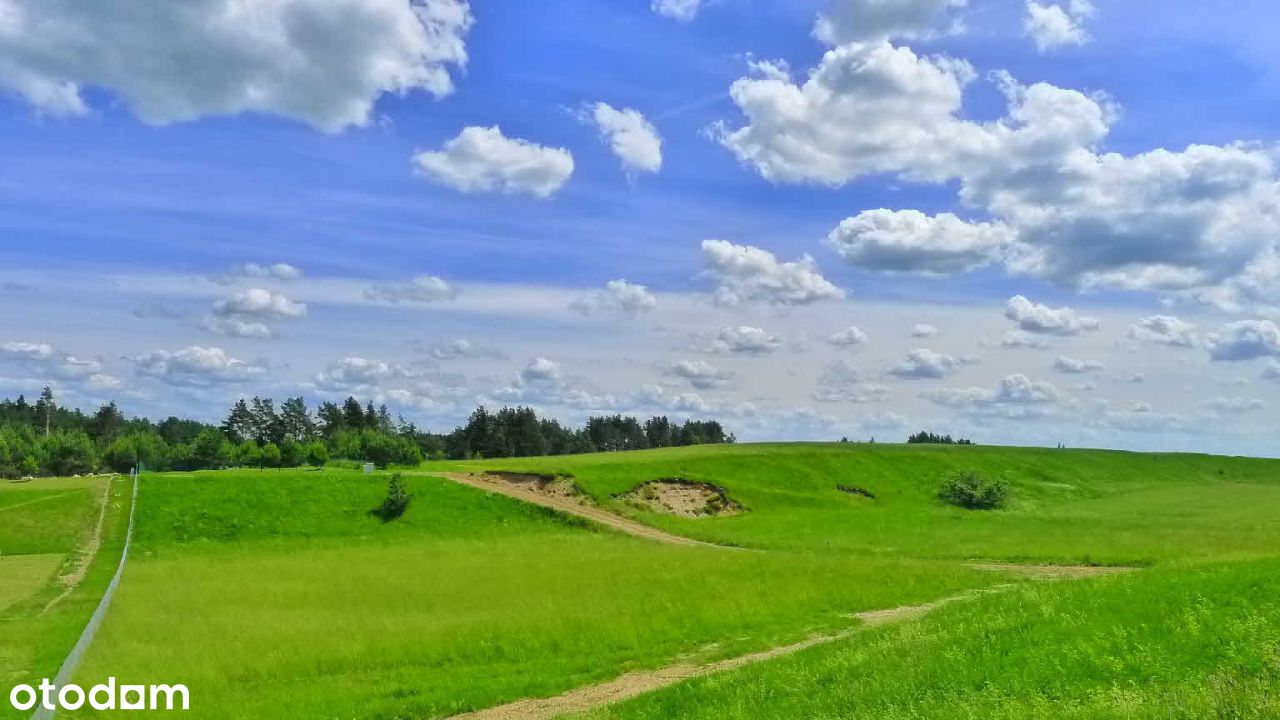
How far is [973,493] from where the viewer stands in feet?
244

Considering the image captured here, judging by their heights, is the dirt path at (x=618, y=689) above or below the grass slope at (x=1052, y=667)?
below

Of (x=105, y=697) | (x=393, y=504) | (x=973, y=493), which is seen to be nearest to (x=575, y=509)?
(x=393, y=504)

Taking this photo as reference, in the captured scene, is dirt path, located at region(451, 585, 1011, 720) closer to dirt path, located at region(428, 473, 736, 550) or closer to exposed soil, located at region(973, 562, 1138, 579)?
exposed soil, located at region(973, 562, 1138, 579)

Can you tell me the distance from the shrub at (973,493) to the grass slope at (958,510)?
5.42 ft

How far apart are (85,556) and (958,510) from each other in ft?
199

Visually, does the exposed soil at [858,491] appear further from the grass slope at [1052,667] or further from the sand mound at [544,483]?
the grass slope at [1052,667]

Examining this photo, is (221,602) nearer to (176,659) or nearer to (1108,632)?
(176,659)

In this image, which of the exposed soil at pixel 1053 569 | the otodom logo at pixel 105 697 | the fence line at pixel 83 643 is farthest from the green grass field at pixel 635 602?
the exposed soil at pixel 1053 569

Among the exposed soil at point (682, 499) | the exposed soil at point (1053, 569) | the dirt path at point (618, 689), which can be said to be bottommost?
the dirt path at point (618, 689)

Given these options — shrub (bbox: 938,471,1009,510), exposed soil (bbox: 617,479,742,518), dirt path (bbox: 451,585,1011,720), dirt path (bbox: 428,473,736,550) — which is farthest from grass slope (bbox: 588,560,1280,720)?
shrub (bbox: 938,471,1009,510)

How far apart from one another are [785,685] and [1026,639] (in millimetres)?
4239

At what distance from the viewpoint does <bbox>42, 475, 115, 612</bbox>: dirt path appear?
37.9 meters

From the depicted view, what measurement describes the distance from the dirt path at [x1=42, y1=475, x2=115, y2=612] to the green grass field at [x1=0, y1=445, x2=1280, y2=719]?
0.68 meters

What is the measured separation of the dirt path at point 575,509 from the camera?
56.0 metres
